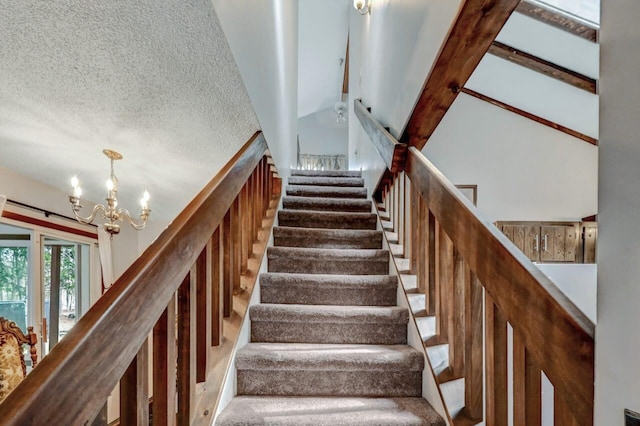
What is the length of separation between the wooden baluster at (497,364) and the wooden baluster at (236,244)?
1087mm

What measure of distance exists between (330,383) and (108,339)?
1166mm

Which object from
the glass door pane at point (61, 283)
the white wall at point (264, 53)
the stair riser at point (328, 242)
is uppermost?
the white wall at point (264, 53)

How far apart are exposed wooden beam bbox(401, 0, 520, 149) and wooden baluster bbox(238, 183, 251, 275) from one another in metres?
0.89

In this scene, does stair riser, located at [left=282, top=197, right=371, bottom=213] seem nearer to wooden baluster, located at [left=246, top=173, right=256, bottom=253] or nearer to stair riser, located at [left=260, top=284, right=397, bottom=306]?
wooden baluster, located at [left=246, top=173, right=256, bottom=253]

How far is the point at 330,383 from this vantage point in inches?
67.2

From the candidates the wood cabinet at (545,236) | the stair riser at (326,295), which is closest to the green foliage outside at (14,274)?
the stair riser at (326,295)

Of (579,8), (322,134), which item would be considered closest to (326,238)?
(579,8)

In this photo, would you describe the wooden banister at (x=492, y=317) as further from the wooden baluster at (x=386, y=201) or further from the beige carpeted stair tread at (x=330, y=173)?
the beige carpeted stair tread at (x=330, y=173)

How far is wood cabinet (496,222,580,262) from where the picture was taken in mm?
5531

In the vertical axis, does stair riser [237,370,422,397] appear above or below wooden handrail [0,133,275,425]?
below

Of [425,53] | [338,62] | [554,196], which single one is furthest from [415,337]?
[338,62]

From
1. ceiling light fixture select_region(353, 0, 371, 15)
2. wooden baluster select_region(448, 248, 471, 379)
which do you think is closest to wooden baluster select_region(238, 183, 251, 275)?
wooden baluster select_region(448, 248, 471, 379)

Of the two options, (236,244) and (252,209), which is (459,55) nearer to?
(236,244)

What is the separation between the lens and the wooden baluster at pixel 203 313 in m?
1.38
